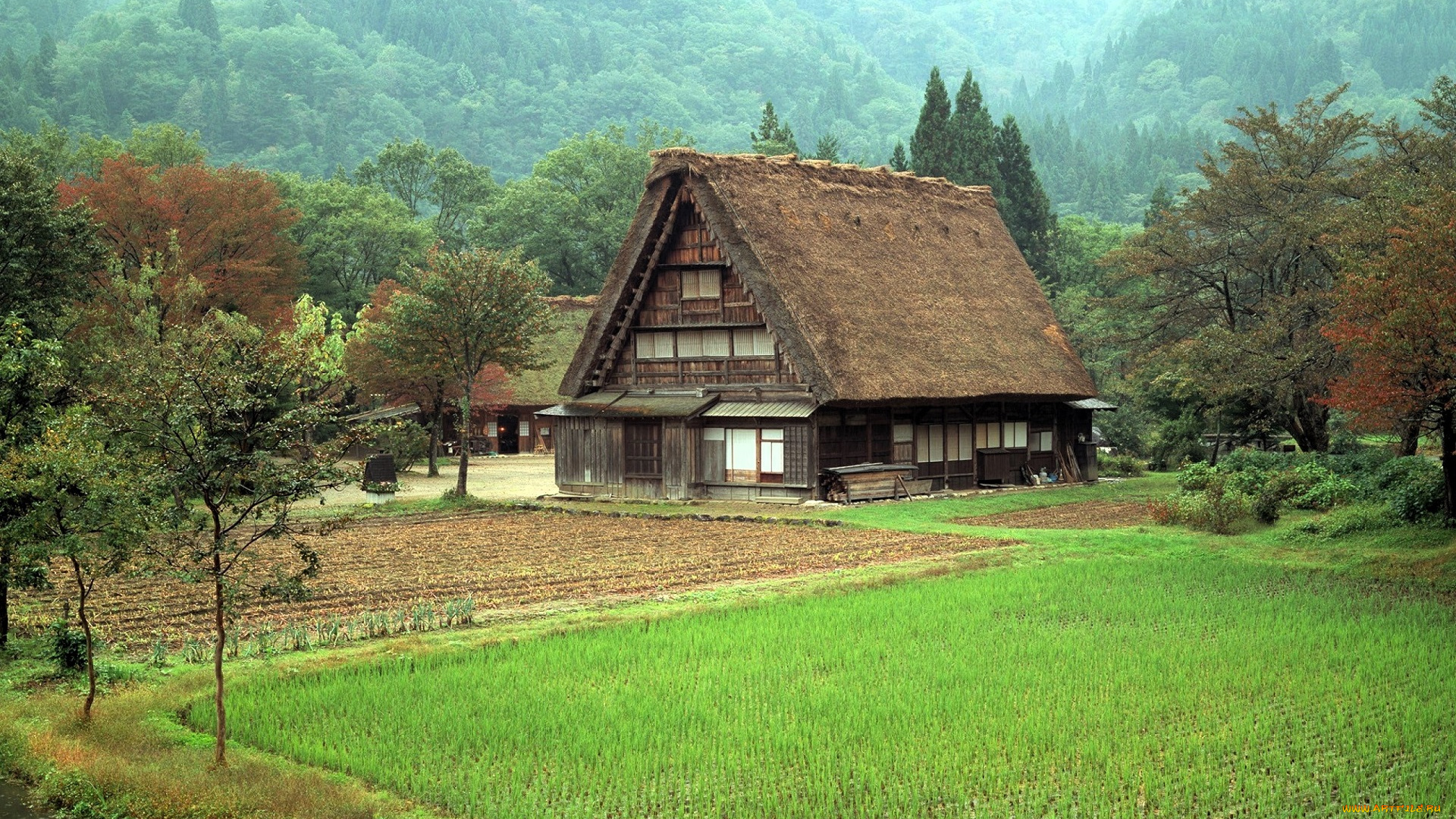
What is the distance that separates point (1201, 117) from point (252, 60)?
12555 cm

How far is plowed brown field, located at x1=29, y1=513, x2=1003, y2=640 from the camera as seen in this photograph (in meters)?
17.1

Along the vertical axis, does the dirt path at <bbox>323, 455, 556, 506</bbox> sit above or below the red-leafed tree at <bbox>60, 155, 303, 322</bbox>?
below

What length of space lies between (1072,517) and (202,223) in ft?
112

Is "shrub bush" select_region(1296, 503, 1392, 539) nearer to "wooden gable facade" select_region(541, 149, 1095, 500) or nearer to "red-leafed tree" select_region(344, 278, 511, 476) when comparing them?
"wooden gable facade" select_region(541, 149, 1095, 500)

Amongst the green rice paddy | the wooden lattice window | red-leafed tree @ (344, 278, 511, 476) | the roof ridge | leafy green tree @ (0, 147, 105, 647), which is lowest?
the green rice paddy

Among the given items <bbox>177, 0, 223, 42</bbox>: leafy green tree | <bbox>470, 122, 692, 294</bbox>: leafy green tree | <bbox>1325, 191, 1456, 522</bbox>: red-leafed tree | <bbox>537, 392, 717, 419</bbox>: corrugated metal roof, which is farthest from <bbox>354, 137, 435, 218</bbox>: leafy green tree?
<bbox>1325, 191, 1456, 522</bbox>: red-leafed tree

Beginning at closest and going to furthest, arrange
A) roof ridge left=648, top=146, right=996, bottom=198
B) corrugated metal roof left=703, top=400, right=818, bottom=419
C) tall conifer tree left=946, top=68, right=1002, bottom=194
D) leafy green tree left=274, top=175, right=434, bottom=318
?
corrugated metal roof left=703, top=400, right=818, bottom=419
roof ridge left=648, top=146, right=996, bottom=198
leafy green tree left=274, top=175, right=434, bottom=318
tall conifer tree left=946, top=68, right=1002, bottom=194

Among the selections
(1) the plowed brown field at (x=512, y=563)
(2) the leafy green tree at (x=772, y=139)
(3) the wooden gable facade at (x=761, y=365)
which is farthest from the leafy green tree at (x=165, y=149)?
(1) the plowed brown field at (x=512, y=563)

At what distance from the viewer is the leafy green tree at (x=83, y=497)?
10.8 meters

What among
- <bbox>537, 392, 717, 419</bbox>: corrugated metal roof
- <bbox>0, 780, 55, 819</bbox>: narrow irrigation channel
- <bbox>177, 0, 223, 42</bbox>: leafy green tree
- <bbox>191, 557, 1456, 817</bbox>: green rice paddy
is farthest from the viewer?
<bbox>177, 0, 223, 42</bbox>: leafy green tree

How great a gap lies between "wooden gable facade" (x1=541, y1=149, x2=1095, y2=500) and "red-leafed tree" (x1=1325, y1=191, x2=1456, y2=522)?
43.3ft

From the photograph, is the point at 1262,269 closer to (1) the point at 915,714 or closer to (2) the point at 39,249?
(1) the point at 915,714

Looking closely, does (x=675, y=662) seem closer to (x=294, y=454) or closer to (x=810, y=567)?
(x=294, y=454)

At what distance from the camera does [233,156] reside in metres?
113
